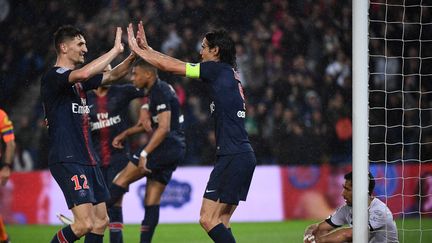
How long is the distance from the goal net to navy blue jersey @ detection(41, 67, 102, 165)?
236 inches

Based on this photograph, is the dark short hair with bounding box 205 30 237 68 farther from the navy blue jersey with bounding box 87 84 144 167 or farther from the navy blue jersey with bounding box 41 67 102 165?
the navy blue jersey with bounding box 87 84 144 167

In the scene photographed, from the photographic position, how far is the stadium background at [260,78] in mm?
11797

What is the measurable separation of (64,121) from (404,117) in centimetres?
797

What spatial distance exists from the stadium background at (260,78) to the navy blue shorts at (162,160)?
3260 mm

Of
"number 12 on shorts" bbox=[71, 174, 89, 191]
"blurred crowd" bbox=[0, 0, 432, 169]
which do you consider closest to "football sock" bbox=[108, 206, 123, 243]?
"number 12 on shorts" bbox=[71, 174, 89, 191]

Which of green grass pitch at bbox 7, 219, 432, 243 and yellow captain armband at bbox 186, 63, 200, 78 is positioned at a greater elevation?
yellow captain armband at bbox 186, 63, 200, 78

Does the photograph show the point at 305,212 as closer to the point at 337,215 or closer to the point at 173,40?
the point at 173,40

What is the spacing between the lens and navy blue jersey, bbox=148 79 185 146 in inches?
314

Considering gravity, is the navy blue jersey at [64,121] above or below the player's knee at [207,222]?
above

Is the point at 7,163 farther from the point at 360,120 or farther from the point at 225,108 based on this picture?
the point at 360,120

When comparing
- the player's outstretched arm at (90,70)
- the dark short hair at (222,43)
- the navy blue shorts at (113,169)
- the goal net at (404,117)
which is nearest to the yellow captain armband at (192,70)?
the dark short hair at (222,43)

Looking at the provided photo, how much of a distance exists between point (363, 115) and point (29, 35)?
7.90 meters

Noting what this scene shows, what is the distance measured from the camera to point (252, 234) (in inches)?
389

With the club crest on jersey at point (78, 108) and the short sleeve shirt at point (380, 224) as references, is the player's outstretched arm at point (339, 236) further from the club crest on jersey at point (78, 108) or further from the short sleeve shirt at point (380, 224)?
the club crest on jersey at point (78, 108)
